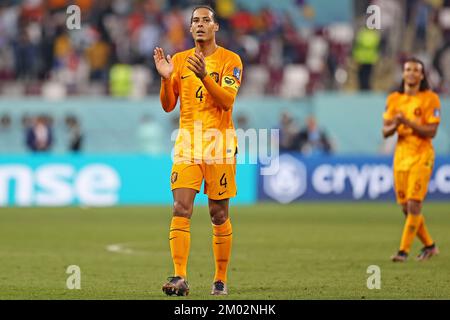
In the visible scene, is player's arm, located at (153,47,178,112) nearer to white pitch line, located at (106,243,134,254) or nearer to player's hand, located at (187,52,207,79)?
player's hand, located at (187,52,207,79)

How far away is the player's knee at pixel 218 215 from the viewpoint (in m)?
10.3

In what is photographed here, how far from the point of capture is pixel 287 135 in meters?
27.5

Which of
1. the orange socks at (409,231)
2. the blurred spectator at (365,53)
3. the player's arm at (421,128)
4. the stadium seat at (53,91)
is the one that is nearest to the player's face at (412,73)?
the player's arm at (421,128)

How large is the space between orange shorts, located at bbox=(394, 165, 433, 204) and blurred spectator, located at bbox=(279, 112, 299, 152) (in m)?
13.4

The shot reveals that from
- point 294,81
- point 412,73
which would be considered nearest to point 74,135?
point 294,81

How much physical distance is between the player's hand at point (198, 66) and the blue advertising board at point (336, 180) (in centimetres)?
1700

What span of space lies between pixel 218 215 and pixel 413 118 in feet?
15.0

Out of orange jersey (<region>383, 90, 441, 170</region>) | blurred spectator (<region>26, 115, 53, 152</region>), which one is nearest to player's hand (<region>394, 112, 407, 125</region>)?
orange jersey (<region>383, 90, 441, 170</region>)

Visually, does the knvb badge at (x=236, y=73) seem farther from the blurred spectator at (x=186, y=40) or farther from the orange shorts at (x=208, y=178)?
the blurred spectator at (x=186, y=40)
